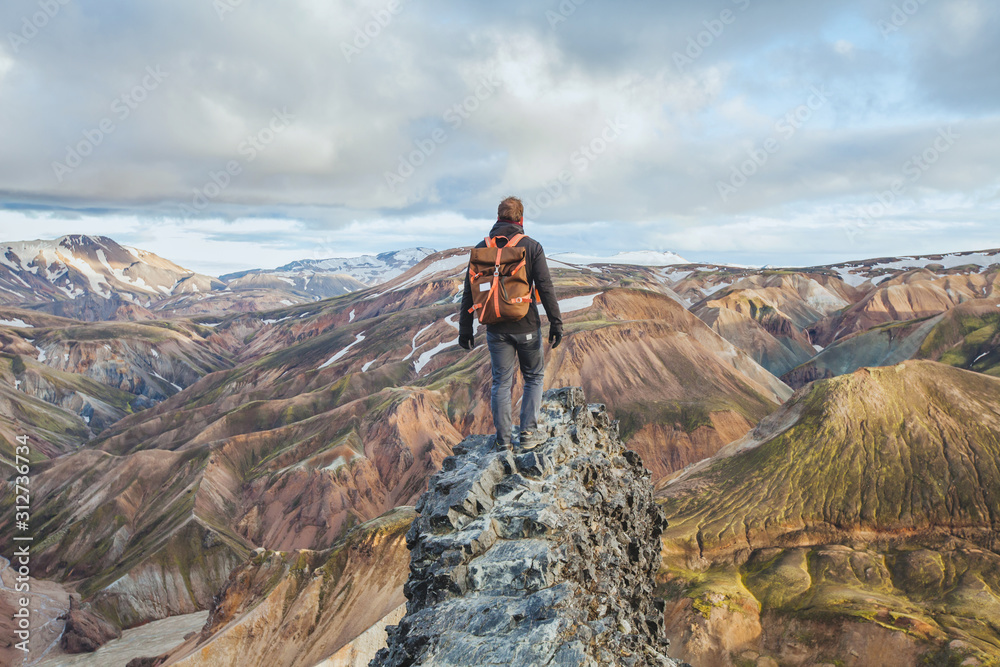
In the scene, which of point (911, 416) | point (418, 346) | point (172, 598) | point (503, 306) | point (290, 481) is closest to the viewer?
point (503, 306)

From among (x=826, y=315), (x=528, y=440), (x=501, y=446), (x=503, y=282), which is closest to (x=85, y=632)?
(x=501, y=446)

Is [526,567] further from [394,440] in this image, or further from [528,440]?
[394,440]

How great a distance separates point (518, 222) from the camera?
289 inches

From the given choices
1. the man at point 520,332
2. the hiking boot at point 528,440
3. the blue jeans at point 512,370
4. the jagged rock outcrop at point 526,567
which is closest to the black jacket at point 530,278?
the man at point 520,332

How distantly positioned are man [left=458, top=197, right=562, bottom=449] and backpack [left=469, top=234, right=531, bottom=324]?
169mm

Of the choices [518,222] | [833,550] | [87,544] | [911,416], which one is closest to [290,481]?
[87,544]

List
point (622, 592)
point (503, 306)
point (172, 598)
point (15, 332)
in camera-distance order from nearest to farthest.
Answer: point (503, 306), point (622, 592), point (172, 598), point (15, 332)

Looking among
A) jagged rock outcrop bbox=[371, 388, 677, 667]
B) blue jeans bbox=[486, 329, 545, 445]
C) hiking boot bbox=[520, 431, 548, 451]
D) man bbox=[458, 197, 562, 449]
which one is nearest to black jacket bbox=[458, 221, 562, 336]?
man bbox=[458, 197, 562, 449]

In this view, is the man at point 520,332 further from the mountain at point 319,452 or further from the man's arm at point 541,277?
the mountain at point 319,452

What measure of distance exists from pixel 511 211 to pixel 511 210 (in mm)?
14

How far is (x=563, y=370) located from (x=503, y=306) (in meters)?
62.7

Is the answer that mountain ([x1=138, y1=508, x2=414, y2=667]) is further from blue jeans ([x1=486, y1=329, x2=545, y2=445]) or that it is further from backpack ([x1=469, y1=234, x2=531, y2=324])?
backpack ([x1=469, y1=234, x2=531, y2=324])

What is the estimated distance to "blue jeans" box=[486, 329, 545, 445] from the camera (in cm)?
732

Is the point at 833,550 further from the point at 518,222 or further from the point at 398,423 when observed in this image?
the point at 398,423
